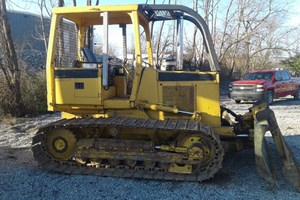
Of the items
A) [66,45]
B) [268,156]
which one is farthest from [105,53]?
[268,156]

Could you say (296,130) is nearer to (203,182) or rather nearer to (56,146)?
(203,182)

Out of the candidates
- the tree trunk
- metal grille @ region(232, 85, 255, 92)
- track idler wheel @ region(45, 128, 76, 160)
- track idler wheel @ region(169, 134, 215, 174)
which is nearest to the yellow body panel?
track idler wheel @ region(45, 128, 76, 160)

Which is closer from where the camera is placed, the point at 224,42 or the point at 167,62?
the point at 167,62

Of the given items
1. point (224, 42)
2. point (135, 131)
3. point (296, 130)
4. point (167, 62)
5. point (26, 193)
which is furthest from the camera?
point (224, 42)

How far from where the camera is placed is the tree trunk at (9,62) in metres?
11.3

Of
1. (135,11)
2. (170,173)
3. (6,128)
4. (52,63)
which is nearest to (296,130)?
(170,173)

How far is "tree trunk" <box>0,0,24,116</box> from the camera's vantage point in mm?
11289

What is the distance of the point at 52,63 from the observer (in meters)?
5.41

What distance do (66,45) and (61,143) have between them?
222 centimetres

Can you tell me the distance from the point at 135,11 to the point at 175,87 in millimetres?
1410

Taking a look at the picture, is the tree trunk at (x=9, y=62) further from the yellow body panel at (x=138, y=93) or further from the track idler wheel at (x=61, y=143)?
the track idler wheel at (x=61, y=143)

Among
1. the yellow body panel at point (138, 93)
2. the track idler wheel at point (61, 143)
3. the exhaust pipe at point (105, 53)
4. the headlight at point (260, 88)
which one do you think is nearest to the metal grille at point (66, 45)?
the yellow body panel at point (138, 93)

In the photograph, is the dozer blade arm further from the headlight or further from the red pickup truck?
the headlight

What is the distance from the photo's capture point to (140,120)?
17.2 ft
